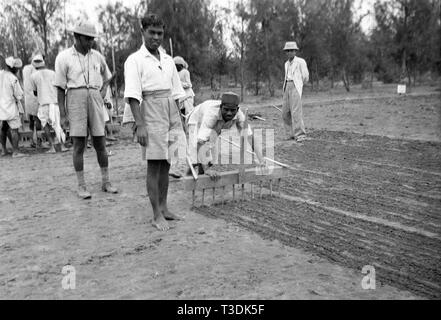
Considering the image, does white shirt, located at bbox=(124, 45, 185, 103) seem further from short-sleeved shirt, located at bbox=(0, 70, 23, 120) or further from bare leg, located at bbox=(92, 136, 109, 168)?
short-sleeved shirt, located at bbox=(0, 70, 23, 120)

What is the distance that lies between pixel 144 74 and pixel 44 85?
504 cm

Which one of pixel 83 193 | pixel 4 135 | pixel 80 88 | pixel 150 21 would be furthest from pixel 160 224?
pixel 4 135

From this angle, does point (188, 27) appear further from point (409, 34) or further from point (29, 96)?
point (409, 34)

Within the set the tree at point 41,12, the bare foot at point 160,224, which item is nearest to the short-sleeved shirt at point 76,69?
the bare foot at point 160,224

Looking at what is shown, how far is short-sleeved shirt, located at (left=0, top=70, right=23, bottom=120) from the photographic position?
817 centimetres

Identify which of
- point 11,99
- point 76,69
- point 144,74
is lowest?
point 11,99

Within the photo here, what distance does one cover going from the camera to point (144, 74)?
3.86m

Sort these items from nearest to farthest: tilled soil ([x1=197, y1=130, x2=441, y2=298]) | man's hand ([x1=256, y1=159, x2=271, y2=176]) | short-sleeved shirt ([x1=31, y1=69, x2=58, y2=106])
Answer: tilled soil ([x1=197, y1=130, x2=441, y2=298]), man's hand ([x1=256, y1=159, x2=271, y2=176]), short-sleeved shirt ([x1=31, y1=69, x2=58, y2=106])

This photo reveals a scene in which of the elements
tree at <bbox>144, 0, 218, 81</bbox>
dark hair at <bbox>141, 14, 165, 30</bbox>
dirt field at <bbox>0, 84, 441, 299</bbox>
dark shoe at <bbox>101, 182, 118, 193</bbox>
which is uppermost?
tree at <bbox>144, 0, 218, 81</bbox>

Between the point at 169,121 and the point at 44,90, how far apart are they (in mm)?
5044

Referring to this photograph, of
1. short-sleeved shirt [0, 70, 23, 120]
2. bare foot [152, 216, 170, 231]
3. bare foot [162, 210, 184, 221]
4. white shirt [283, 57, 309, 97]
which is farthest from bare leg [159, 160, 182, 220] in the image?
short-sleeved shirt [0, 70, 23, 120]

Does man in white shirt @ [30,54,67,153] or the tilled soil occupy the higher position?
man in white shirt @ [30,54,67,153]
